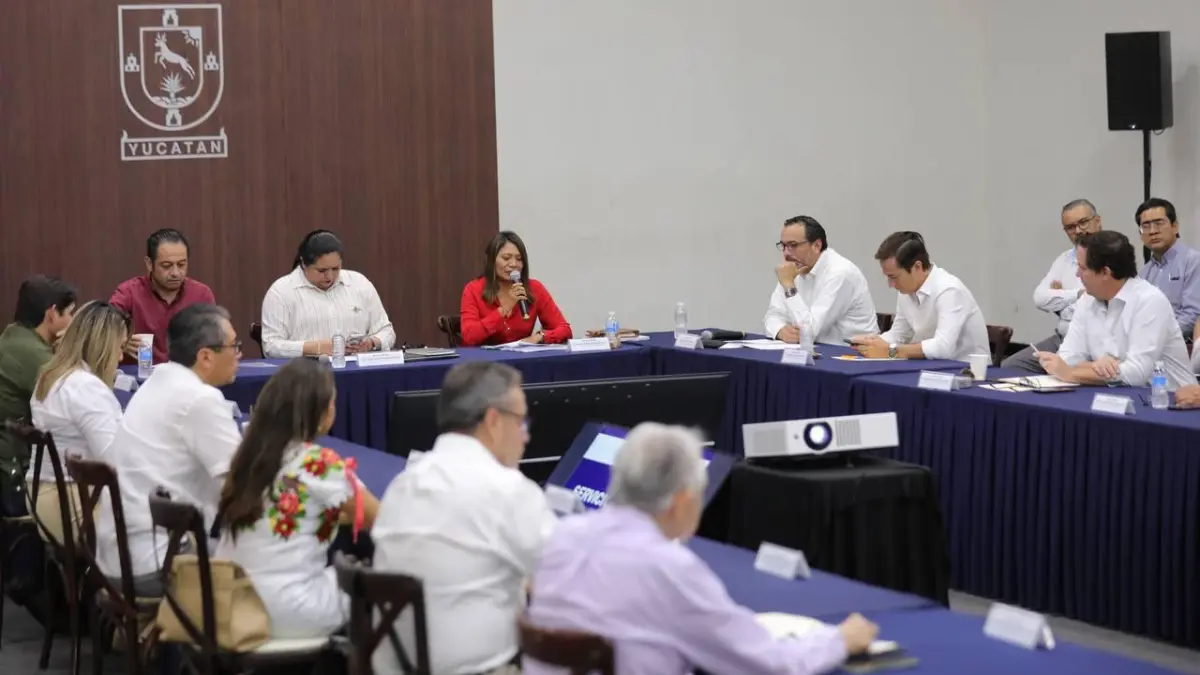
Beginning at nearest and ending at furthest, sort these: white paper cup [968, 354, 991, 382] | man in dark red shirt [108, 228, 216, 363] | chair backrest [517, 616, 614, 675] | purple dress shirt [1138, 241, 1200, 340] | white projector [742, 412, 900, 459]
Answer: chair backrest [517, 616, 614, 675]
white projector [742, 412, 900, 459]
white paper cup [968, 354, 991, 382]
man in dark red shirt [108, 228, 216, 363]
purple dress shirt [1138, 241, 1200, 340]

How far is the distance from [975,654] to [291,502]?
1490 mm

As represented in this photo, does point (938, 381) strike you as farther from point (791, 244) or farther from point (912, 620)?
point (912, 620)

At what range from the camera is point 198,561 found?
10.8 feet

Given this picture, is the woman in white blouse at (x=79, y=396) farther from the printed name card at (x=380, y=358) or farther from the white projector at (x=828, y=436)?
the white projector at (x=828, y=436)

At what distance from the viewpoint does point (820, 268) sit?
693cm

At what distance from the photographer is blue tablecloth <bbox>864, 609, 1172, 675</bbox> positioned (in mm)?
2279

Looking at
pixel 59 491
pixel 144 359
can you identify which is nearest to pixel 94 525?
pixel 59 491

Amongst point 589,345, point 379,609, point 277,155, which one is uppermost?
point 277,155

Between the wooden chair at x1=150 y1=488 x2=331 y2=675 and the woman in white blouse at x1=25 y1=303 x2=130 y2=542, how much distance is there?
1.08 m

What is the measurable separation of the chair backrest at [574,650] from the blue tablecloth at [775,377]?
3.50 metres

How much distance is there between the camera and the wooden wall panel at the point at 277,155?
7445 millimetres

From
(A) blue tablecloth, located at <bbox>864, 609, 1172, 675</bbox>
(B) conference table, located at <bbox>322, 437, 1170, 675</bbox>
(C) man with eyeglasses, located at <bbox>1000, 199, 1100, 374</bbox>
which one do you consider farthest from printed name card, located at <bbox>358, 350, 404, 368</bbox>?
(A) blue tablecloth, located at <bbox>864, 609, 1172, 675</bbox>

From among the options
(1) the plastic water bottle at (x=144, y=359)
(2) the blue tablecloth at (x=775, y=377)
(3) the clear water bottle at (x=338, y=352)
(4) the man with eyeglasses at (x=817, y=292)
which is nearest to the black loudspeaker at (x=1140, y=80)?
(4) the man with eyeglasses at (x=817, y=292)

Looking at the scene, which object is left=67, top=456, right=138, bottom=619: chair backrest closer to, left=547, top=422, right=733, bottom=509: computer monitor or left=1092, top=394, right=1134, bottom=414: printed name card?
left=547, top=422, right=733, bottom=509: computer monitor
